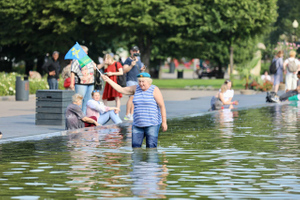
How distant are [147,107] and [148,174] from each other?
2.77 metres

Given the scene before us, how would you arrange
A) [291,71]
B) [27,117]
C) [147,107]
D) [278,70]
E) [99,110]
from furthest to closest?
[278,70], [291,71], [27,117], [99,110], [147,107]

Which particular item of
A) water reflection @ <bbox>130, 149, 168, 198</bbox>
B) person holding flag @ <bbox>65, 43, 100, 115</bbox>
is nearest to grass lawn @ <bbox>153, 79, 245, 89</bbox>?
person holding flag @ <bbox>65, 43, 100, 115</bbox>

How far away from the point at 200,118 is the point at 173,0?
3373 cm

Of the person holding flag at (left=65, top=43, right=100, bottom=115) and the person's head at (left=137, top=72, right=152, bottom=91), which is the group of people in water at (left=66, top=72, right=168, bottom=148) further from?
the person holding flag at (left=65, top=43, right=100, bottom=115)

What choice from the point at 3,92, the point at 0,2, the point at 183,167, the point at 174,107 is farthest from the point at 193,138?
the point at 0,2

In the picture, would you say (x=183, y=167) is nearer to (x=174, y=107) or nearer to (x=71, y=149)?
(x=71, y=149)

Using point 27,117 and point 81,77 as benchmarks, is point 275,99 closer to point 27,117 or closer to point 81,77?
point 27,117

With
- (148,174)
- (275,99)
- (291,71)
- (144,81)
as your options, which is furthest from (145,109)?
(291,71)

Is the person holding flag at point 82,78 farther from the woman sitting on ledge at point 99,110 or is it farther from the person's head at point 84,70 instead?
the woman sitting on ledge at point 99,110

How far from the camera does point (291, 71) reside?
A: 30641mm

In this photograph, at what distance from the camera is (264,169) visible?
10.6 meters

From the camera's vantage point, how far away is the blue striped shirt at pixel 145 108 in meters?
12.7

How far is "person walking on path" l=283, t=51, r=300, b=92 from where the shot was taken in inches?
1199

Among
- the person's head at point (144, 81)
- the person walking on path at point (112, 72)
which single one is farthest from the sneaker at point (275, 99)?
the person's head at point (144, 81)
